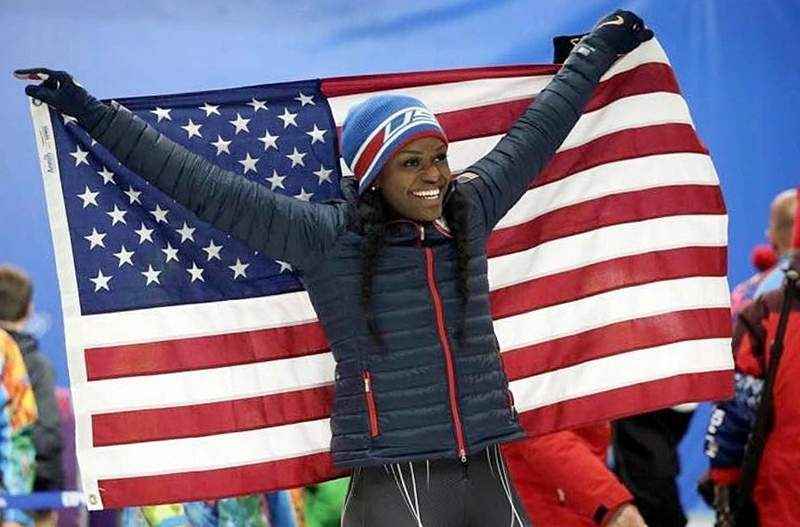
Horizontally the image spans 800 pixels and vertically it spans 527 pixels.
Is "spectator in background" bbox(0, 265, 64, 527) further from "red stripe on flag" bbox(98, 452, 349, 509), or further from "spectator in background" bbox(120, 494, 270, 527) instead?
"red stripe on flag" bbox(98, 452, 349, 509)

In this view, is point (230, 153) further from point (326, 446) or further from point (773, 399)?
point (773, 399)

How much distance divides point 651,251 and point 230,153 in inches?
46.7

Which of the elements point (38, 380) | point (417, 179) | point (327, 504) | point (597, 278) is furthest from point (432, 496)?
point (38, 380)

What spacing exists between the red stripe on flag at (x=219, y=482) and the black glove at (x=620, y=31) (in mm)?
1298

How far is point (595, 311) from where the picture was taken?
170 inches

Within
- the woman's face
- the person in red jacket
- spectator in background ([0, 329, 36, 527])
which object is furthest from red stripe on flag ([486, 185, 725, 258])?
spectator in background ([0, 329, 36, 527])

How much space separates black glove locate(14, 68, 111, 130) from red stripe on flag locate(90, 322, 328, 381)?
653mm

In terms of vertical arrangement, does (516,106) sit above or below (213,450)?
above

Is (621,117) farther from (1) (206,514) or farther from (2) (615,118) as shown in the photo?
(1) (206,514)

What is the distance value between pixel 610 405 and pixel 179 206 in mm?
1268

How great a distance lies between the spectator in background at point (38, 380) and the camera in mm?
6738

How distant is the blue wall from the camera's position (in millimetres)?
7180

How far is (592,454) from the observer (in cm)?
441

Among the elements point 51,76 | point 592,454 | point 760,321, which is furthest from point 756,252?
point 51,76
